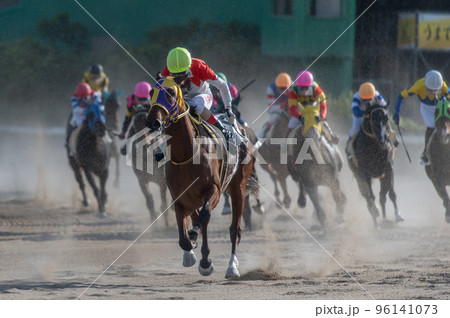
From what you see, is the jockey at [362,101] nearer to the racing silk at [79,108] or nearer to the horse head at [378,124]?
the horse head at [378,124]

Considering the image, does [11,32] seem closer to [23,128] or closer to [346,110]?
[23,128]

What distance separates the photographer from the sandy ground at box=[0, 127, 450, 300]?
23.6 feet

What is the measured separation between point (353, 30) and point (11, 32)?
1015cm

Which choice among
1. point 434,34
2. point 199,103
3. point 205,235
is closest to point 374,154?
point 199,103

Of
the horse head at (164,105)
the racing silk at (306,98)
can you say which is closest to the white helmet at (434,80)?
the racing silk at (306,98)

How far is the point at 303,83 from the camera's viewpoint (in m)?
11.4

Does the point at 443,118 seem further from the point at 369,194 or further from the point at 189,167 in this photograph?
the point at 189,167

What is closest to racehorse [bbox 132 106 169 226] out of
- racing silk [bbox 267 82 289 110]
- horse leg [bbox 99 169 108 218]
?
horse leg [bbox 99 169 108 218]

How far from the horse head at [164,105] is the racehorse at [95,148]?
5.68 meters

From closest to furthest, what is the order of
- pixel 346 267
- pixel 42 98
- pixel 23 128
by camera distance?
pixel 346 267, pixel 23 128, pixel 42 98

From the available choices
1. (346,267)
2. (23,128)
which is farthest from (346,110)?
(346,267)

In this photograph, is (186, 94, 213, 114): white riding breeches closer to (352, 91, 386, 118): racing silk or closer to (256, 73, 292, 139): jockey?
(352, 91, 386, 118): racing silk

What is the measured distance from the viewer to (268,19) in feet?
78.3

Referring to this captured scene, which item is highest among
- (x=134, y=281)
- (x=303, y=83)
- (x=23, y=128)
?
(x=303, y=83)
